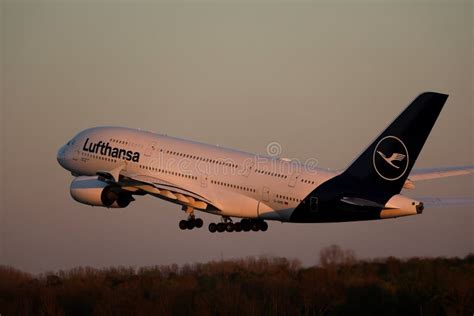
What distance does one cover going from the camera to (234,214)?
77.2 metres

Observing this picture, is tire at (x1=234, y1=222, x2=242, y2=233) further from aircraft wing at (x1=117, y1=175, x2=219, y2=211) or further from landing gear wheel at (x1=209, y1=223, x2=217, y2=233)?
aircraft wing at (x1=117, y1=175, x2=219, y2=211)

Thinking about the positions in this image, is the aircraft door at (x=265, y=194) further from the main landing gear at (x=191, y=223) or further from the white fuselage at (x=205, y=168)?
the main landing gear at (x=191, y=223)

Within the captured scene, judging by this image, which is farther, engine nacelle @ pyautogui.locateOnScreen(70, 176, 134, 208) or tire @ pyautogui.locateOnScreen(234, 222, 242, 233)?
engine nacelle @ pyautogui.locateOnScreen(70, 176, 134, 208)

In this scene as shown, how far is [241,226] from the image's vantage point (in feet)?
262

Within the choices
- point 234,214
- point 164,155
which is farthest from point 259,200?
point 164,155

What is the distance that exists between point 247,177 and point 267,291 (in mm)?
6791

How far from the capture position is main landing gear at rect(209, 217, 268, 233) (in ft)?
261

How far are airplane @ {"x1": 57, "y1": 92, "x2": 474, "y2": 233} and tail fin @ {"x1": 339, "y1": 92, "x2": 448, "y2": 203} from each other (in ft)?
0.17

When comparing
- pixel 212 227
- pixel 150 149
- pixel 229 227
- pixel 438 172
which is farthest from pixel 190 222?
pixel 438 172

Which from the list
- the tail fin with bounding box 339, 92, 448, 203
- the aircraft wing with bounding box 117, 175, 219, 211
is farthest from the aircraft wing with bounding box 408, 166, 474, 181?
the aircraft wing with bounding box 117, 175, 219, 211

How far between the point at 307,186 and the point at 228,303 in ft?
26.8

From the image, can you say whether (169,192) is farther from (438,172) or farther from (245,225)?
(438,172)

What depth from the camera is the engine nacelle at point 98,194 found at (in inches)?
3174

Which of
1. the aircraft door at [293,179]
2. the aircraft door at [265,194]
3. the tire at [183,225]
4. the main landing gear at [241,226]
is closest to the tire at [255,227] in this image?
the main landing gear at [241,226]
